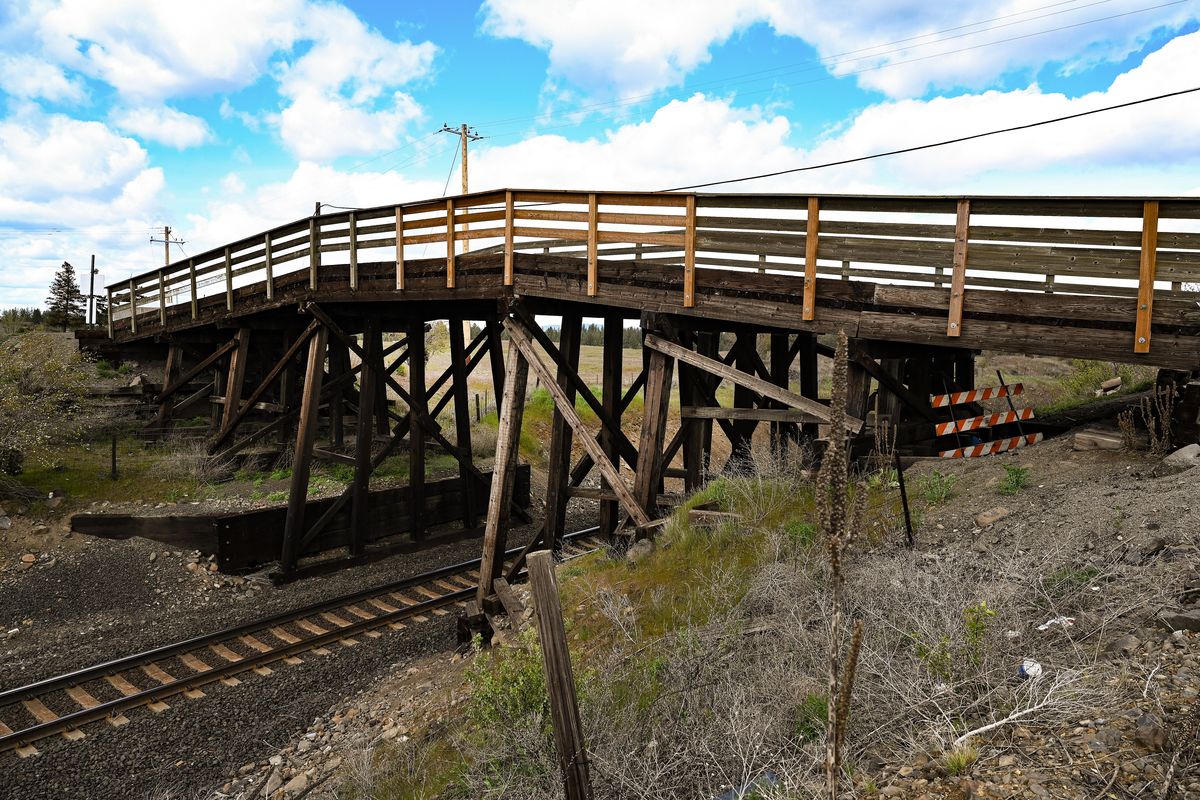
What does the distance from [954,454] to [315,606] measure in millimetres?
7905

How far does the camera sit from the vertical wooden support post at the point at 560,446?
8.66 m

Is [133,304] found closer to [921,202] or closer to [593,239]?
[593,239]

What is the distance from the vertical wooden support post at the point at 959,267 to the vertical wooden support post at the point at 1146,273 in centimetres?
115

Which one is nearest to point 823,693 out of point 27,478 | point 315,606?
point 315,606

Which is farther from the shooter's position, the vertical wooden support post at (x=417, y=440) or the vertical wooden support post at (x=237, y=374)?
the vertical wooden support post at (x=237, y=374)

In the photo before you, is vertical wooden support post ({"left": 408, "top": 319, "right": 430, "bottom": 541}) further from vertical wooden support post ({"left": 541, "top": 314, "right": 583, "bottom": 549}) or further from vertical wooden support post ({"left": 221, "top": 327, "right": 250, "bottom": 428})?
vertical wooden support post ({"left": 221, "top": 327, "right": 250, "bottom": 428})

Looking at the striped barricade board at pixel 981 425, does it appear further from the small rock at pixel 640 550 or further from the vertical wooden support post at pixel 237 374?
the vertical wooden support post at pixel 237 374

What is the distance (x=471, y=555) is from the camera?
11.4 m

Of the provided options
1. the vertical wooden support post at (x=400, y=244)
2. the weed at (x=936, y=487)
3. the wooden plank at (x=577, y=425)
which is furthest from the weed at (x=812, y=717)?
the vertical wooden support post at (x=400, y=244)

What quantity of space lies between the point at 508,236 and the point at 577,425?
8.15 feet

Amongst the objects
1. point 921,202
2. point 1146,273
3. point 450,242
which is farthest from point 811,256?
point 450,242

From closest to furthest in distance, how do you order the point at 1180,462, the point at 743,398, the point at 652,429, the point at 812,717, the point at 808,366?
the point at 812,717 → the point at 1180,462 → the point at 652,429 → the point at 808,366 → the point at 743,398

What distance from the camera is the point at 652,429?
7.23 metres

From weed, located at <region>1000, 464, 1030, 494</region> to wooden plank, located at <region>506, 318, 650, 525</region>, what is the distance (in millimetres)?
3192
